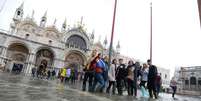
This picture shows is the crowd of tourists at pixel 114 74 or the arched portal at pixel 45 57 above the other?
the arched portal at pixel 45 57

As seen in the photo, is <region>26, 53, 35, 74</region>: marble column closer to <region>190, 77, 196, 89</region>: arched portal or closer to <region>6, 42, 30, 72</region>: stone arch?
<region>6, 42, 30, 72</region>: stone arch

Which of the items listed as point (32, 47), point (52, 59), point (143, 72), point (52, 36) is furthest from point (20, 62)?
point (143, 72)

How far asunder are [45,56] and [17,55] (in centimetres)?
572

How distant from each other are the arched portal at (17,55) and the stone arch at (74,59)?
31.0ft

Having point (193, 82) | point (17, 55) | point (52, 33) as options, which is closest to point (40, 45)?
point (17, 55)

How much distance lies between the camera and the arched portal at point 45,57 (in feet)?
130

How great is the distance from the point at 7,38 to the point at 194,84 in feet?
125

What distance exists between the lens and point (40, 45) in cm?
3822

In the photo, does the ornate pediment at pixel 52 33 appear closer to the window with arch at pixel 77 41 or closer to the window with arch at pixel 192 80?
the window with arch at pixel 77 41

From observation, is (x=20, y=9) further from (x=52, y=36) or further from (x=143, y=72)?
(x=143, y=72)

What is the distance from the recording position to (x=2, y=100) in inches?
112

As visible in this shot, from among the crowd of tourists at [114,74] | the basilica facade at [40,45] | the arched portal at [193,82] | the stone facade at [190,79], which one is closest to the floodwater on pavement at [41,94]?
the crowd of tourists at [114,74]

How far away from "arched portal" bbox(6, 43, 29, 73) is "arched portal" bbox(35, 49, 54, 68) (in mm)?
2703

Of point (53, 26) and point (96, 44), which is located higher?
point (53, 26)
